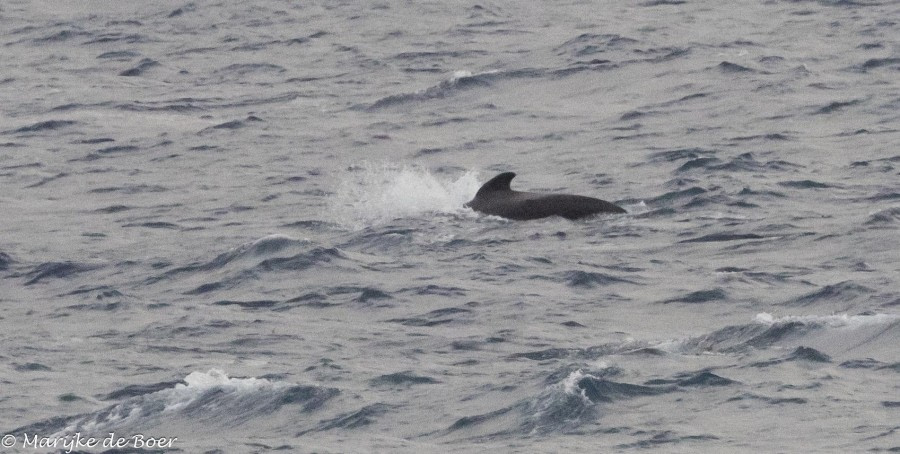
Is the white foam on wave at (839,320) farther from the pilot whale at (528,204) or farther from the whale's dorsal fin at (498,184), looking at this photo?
the whale's dorsal fin at (498,184)

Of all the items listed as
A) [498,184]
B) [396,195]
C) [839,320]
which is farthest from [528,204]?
[839,320]

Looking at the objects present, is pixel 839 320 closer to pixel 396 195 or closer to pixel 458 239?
pixel 458 239

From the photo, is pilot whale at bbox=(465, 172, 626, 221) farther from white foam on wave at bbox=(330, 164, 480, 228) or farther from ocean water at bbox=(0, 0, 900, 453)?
white foam on wave at bbox=(330, 164, 480, 228)

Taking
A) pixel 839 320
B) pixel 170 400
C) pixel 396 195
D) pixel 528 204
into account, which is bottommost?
pixel 396 195

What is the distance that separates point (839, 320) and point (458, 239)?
7252 mm

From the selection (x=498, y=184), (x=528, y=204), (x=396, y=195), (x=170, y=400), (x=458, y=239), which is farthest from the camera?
(x=396, y=195)

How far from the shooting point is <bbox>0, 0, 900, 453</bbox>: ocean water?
18422mm

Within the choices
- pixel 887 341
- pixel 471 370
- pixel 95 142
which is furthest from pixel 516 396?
pixel 95 142

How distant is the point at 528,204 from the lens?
27.3m

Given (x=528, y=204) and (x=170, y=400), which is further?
(x=528, y=204)

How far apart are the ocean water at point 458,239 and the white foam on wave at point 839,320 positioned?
0.06m

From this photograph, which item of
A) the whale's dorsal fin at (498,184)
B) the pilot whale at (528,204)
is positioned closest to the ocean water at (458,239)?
the pilot whale at (528,204)

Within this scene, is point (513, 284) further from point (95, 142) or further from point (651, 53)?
point (651, 53)

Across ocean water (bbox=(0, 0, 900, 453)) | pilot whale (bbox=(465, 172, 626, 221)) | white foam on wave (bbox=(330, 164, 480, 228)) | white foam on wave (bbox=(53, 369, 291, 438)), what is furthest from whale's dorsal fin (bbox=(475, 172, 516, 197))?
white foam on wave (bbox=(53, 369, 291, 438))
